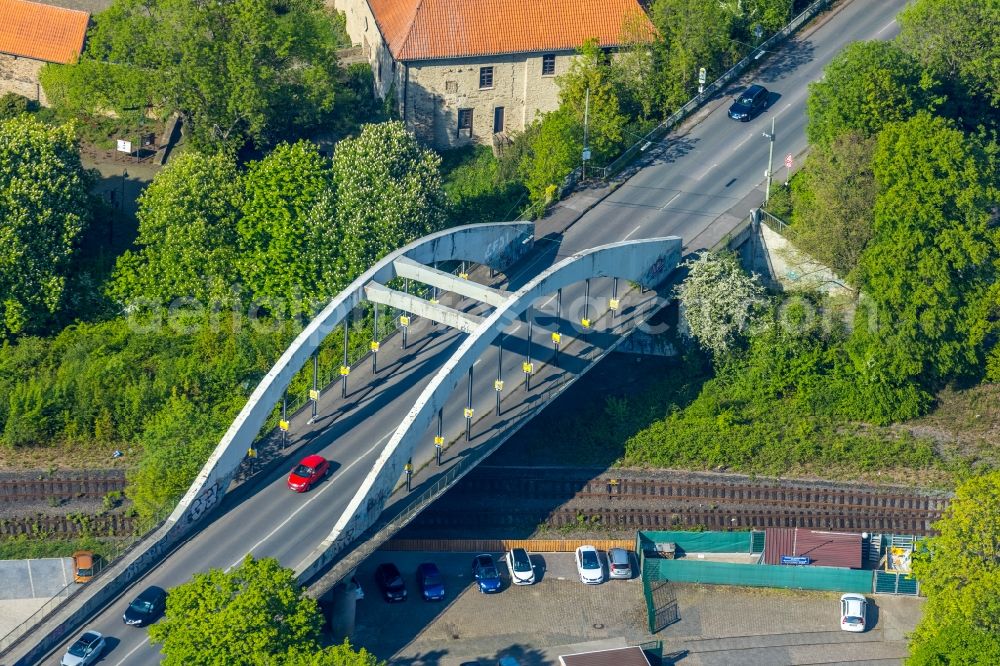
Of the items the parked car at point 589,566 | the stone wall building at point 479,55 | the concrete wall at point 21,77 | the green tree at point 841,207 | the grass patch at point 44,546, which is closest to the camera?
the grass patch at point 44,546

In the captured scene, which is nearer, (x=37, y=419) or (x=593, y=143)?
(x=37, y=419)

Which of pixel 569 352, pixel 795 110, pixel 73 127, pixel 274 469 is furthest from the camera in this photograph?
pixel 795 110

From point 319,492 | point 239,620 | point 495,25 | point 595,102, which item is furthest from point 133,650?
point 495,25

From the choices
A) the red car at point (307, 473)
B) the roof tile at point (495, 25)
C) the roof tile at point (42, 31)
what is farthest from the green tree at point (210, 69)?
the red car at point (307, 473)

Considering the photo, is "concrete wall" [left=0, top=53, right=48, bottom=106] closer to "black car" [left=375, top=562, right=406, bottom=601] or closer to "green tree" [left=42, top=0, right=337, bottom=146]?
"green tree" [left=42, top=0, right=337, bottom=146]

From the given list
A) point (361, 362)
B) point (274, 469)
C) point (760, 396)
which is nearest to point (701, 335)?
point (760, 396)

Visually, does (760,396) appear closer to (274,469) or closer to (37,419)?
(274,469)

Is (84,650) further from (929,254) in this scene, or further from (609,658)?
(929,254)

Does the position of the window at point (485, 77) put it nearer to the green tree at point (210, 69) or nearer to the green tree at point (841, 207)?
the green tree at point (210, 69)
